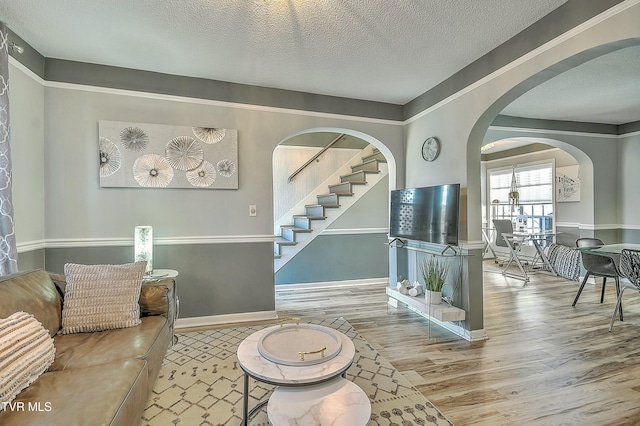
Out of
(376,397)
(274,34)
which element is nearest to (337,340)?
(376,397)

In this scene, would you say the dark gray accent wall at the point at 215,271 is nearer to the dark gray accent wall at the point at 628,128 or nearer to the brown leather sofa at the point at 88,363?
the brown leather sofa at the point at 88,363

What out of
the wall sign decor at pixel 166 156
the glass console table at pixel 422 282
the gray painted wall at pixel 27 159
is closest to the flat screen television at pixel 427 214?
the glass console table at pixel 422 282

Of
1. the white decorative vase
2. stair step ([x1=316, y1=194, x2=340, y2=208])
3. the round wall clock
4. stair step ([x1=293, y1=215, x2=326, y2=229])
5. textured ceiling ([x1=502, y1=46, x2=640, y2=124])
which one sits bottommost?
the white decorative vase

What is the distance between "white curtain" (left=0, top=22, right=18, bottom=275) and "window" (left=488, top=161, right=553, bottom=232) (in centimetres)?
793

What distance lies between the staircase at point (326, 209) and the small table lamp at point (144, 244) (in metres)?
2.00

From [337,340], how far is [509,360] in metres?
1.76

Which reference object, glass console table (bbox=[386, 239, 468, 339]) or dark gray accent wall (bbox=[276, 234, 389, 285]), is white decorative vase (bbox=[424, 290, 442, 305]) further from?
dark gray accent wall (bbox=[276, 234, 389, 285])

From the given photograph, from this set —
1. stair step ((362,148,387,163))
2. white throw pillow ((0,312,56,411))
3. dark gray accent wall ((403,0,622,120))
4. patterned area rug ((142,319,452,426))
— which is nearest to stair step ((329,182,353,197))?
stair step ((362,148,387,163))

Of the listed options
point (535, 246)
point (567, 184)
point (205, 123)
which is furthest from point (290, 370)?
point (567, 184)

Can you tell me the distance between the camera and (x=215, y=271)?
3428mm

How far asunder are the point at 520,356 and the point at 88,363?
3.09 meters

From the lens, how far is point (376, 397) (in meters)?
2.04

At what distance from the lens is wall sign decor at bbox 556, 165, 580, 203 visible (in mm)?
5720

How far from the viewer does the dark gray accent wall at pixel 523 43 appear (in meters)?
2.04
